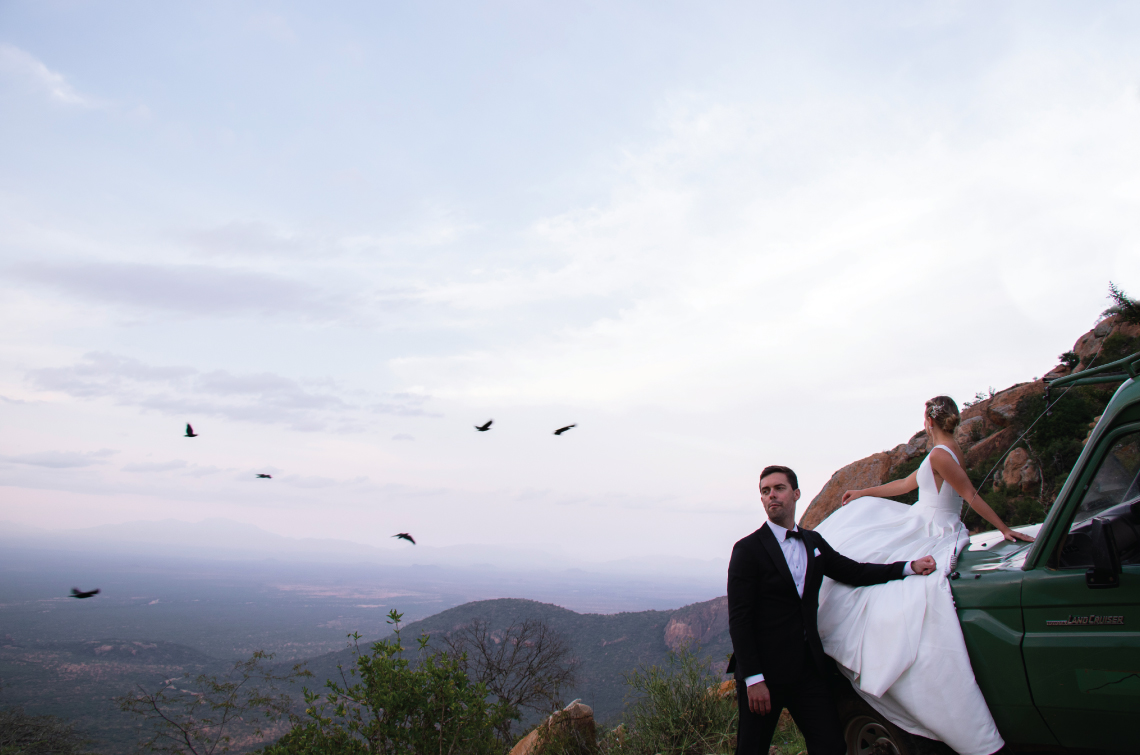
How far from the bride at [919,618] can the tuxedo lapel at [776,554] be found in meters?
0.50

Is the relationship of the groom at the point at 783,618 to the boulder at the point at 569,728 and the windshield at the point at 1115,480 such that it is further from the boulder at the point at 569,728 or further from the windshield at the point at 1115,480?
the boulder at the point at 569,728

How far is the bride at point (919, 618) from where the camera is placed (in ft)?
12.3

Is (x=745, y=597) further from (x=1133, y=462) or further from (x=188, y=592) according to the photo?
(x=188, y=592)

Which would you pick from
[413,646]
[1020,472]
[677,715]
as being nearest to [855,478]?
[1020,472]

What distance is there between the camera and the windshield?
3.56 metres

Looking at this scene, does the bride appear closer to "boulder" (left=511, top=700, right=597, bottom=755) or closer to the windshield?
the windshield

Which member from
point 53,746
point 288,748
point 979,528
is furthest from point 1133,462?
point 53,746

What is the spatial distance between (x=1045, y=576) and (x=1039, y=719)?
0.81m

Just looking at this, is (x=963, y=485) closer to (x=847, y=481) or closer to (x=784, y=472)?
(x=784, y=472)

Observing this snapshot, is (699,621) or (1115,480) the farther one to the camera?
(699,621)

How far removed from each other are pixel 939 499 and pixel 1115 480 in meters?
1.41

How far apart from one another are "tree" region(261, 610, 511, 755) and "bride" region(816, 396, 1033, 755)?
364 cm

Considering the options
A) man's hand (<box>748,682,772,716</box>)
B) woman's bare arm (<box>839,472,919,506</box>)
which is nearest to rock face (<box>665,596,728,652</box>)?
woman's bare arm (<box>839,472,919,506</box>)

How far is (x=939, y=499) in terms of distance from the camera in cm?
507
